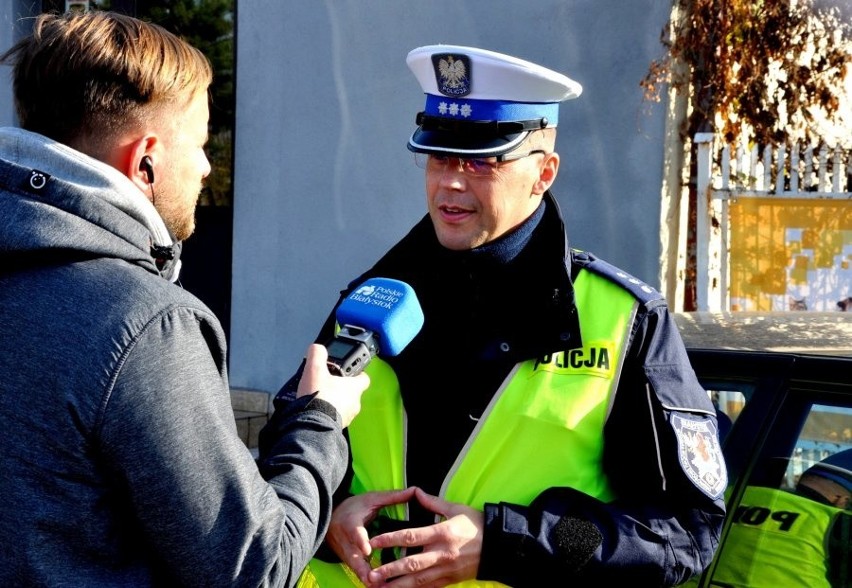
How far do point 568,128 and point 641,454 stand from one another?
13.4 feet

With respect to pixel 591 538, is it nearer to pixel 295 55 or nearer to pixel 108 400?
pixel 108 400

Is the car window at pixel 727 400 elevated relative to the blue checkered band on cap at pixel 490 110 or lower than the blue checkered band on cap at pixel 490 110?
lower

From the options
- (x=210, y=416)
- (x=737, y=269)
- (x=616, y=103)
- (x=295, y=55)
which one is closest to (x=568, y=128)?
(x=616, y=103)

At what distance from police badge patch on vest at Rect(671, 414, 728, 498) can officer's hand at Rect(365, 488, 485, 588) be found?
1.31 feet

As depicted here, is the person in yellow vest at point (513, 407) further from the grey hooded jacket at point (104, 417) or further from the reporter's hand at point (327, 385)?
the grey hooded jacket at point (104, 417)

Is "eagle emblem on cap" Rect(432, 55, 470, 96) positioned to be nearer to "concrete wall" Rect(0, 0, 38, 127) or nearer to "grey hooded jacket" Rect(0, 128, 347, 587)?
"grey hooded jacket" Rect(0, 128, 347, 587)

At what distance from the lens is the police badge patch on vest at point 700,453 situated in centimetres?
214

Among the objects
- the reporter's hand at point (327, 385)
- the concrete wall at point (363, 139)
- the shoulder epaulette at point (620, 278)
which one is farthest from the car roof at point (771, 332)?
the concrete wall at point (363, 139)

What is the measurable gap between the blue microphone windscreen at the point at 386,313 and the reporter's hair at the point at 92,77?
19.9 inches

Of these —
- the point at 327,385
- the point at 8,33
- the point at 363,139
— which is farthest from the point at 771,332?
the point at 8,33

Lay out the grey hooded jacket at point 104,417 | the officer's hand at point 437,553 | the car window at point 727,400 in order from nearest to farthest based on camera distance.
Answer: the grey hooded jacket at point 104,417
the officer's hand at point 437,553
the car window at point 727,400

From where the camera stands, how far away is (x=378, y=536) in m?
2.12

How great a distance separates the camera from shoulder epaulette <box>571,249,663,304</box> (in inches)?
90.5

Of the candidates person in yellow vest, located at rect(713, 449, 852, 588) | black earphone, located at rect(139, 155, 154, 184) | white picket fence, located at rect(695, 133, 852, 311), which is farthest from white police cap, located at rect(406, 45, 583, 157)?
white picket fence, located at rect(695, 133, 852, 311)
